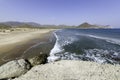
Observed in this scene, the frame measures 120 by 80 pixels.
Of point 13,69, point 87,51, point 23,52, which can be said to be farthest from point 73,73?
point 87,51

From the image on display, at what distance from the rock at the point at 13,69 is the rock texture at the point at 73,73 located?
1.96 ft

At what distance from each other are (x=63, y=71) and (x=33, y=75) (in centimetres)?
207

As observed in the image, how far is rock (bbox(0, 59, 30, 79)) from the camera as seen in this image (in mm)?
9487

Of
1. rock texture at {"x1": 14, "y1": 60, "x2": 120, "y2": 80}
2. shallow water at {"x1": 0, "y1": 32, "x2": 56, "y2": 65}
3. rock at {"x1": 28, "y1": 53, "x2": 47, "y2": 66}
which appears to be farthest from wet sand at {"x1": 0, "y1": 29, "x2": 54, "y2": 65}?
rock texture at {"x1": 14, "y1": 60, "x2": 120, "y2": 80}

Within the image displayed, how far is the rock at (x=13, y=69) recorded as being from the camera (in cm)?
949

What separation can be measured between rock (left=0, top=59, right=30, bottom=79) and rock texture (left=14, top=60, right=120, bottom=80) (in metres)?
0.60

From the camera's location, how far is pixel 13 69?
990 cm

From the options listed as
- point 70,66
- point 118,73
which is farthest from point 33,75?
point 118,73

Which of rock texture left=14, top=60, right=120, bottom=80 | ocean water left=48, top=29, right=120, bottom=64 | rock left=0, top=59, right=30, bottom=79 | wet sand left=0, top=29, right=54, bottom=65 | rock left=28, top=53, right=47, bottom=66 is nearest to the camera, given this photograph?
rock texture left=14, top=60, right=120, bottom=80

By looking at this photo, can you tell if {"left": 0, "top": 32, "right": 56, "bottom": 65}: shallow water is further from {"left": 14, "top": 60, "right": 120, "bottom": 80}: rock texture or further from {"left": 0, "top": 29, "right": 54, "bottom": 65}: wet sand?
{"left": 14, "top": 60, "right": 120, "bottom": 80}: rock texture

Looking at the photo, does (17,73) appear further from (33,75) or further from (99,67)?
(99,67)

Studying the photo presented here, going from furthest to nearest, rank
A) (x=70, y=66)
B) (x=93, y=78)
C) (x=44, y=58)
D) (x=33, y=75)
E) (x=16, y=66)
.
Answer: (x=44, y=58), (x=70, y=66), (x=16, y=66), (x=33, y=75), (x=93, y=78)

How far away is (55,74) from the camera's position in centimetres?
933

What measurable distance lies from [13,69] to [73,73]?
419 cm
